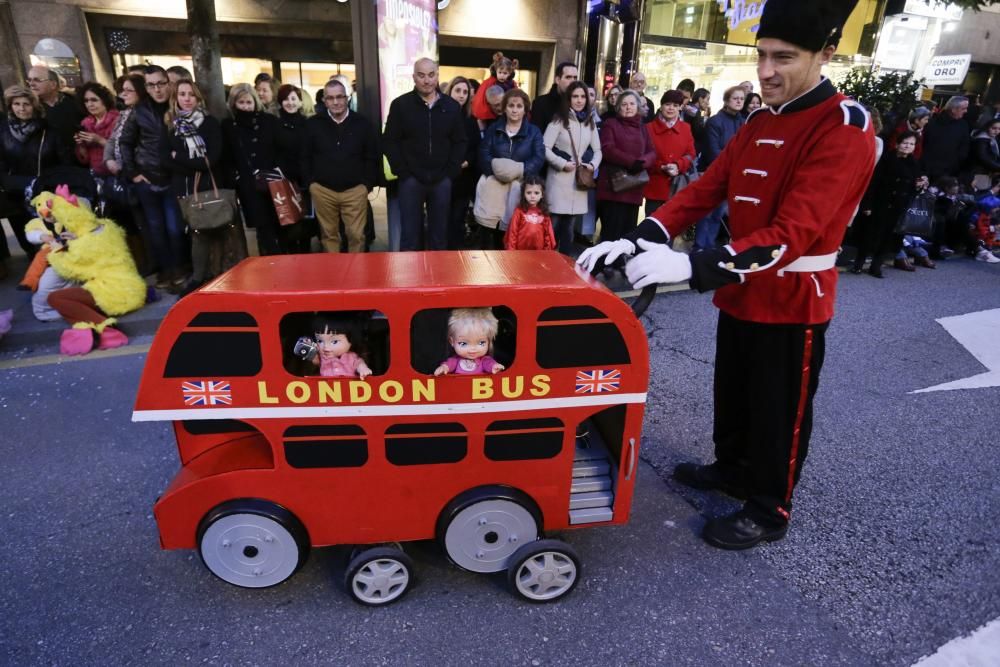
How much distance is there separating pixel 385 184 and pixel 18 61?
789 cm

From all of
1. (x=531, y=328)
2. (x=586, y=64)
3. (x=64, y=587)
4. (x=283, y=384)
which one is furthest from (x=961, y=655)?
(x=586, y=64)

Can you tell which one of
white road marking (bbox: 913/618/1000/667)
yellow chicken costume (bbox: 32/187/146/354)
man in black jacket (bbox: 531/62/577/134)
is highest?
man in black jacket (bbox: 531/62/577/134)

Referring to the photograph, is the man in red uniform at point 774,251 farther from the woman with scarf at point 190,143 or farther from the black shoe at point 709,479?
the woman with scarf at point 190,143

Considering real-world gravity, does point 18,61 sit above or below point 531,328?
above

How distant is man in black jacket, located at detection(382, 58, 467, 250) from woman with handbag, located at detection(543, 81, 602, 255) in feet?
3.12

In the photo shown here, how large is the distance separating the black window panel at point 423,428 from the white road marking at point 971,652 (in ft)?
6.07

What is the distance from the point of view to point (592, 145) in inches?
248

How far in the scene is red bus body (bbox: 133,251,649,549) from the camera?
6.83ft

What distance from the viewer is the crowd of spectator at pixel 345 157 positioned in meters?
5.56

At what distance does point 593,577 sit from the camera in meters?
2.59

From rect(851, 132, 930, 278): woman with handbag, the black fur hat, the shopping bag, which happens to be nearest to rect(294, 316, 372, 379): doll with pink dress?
the black fur hat

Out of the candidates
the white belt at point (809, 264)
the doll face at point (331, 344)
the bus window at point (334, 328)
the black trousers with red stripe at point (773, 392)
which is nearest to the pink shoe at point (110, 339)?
the bus window at point (334, 328)

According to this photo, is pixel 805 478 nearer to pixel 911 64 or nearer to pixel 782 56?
pixel 782 56

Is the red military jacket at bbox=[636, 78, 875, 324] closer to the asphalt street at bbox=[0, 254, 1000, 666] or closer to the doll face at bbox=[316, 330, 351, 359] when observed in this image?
the asphalt street at bbox=[0, 254, 1000, 666]
